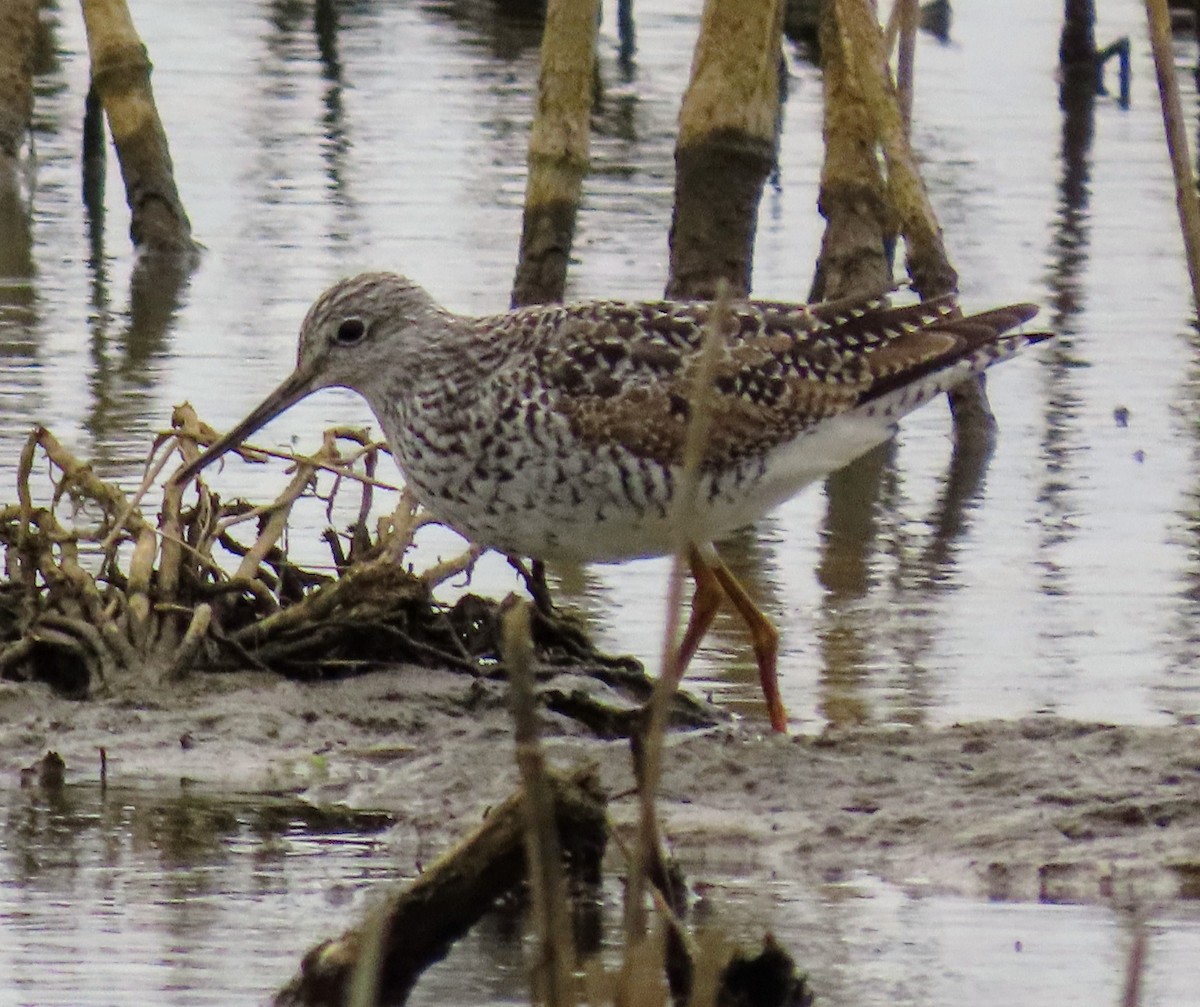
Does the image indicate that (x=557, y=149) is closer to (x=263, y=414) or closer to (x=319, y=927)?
(x=263, y=414)

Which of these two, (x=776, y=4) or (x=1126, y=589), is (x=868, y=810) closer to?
(x=1126, y=589)

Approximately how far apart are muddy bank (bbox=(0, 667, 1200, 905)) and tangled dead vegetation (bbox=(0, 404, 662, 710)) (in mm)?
107

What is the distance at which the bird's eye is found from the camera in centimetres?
796

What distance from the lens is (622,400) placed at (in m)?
7.44

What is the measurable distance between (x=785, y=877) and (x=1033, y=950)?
750 millimetres

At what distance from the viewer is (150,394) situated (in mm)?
12008

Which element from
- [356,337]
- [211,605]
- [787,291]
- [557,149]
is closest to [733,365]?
[356,337]

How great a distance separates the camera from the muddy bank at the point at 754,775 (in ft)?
21.3

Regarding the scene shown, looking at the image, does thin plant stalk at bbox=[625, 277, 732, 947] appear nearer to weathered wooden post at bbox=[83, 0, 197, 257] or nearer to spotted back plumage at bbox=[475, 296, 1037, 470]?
spotted back plumage at bbox=[475, 296, 1037, 470]

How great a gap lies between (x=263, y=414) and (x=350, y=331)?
375 mm

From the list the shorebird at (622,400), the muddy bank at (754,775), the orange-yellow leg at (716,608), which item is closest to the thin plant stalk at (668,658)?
the muddy bank at (754,775)

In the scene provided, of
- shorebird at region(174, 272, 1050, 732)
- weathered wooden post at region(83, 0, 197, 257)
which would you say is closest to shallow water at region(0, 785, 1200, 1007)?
shorebird at region(174, 272, 1050, 732)

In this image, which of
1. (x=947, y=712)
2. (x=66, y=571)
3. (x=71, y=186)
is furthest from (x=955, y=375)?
(x=71, y=186)

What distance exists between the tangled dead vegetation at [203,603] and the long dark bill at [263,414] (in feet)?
0.24
